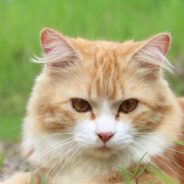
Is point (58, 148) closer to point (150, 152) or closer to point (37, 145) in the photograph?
point (37, 145)

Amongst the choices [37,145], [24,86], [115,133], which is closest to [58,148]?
[37,145]

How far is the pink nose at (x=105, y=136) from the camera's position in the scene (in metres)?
4.45

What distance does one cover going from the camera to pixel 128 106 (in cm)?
467

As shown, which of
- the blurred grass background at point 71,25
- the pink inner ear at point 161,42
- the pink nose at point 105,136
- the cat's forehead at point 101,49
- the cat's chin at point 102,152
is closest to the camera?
the pink nose at point 105,136

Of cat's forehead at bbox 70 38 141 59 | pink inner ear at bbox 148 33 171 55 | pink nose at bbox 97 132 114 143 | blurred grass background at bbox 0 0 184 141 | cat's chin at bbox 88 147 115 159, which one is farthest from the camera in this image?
blurred grass background at bbox 0 0 184 141

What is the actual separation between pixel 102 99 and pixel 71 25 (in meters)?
4.90

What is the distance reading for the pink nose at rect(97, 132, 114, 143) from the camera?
4.45 metres

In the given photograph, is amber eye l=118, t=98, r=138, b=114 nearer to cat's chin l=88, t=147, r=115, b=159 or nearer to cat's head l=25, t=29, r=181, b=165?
cat's head l=25, t=29, r=181, b=165

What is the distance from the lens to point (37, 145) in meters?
4.91

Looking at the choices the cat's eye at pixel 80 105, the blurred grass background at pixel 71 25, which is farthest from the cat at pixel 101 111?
the blurred grass background at pixel 71 25

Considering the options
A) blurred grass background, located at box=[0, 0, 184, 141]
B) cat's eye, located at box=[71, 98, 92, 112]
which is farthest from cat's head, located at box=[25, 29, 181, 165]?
blurred grass background, located at box=[0, 0, 184, 141]

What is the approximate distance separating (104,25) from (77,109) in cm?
478

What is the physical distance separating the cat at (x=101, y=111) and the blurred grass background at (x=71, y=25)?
3.90 meters

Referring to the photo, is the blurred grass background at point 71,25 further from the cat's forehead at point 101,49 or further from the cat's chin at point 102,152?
the cat's chin at point 102,152
